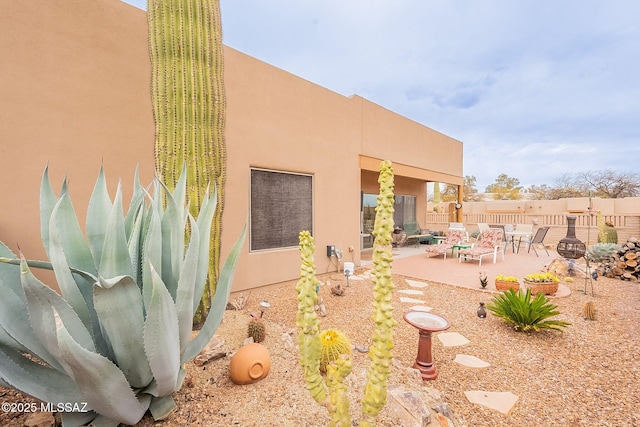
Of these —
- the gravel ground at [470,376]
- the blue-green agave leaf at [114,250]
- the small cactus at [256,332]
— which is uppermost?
the blue-green agave leaf at [114,250]

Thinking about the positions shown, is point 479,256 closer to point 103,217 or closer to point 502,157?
point 103,217

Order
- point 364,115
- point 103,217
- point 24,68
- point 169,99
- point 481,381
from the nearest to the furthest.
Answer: point 103,217
point 481,381
point 169,99
point 24,68
point 364,115

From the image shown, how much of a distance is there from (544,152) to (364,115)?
5842 cm

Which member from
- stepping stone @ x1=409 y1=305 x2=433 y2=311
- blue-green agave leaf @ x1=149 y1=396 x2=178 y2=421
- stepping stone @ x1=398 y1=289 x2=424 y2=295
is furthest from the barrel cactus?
blue-green agave leaf @ x1=149 y1=396 x2=178 y2=421

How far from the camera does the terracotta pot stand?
1969mm

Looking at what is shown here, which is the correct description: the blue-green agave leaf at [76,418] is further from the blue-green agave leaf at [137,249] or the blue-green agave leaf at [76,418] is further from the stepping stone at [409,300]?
the stepping stone at [409,300]

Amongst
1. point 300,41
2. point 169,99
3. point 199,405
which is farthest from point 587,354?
point 300,41

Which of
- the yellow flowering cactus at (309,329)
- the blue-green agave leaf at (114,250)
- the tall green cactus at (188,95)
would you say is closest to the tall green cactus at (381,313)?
the yellow flowering cactus at (309,329)

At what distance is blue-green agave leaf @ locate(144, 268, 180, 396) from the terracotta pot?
71 centimetres

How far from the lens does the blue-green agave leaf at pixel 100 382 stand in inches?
39.9

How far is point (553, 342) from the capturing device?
132 inches

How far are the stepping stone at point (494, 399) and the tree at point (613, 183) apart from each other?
36.9 meters

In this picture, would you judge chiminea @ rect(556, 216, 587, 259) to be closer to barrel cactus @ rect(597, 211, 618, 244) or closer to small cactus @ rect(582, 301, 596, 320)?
small cactus @ rect(582, 301, 596, 320)

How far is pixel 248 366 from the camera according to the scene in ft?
6.46
